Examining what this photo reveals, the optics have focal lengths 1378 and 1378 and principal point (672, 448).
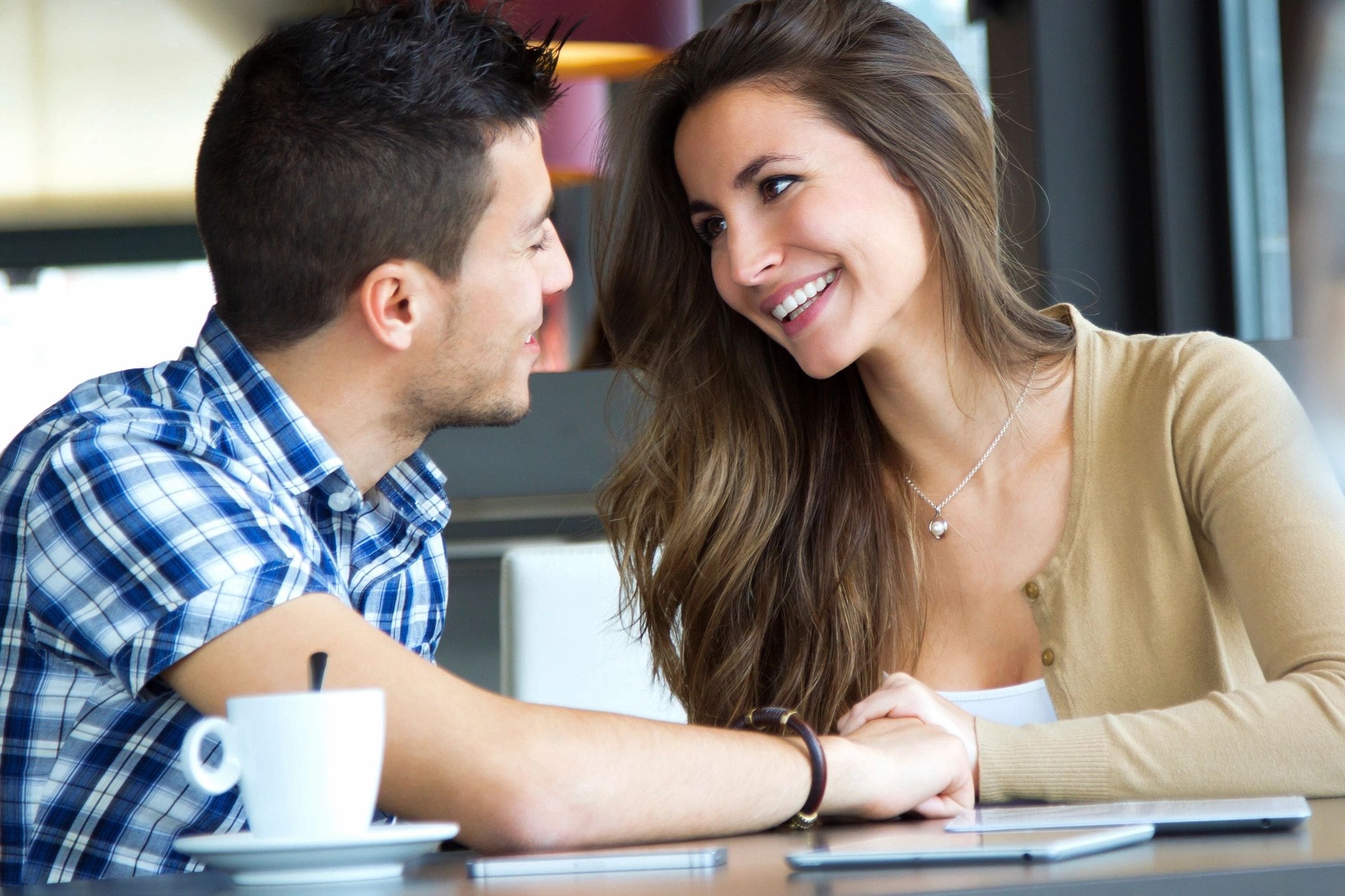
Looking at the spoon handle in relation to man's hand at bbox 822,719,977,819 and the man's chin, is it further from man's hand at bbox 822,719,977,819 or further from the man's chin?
the man's chin

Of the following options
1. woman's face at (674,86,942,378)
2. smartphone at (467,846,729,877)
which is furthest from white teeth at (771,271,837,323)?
smartphone at (467,846,729,877)

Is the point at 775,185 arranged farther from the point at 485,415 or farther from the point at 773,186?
the point at 485,415

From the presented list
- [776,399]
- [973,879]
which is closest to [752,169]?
[776,399]

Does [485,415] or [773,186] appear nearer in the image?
[485,415]

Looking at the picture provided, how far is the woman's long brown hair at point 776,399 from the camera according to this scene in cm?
162

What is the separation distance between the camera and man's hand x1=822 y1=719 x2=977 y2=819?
0.96 meters

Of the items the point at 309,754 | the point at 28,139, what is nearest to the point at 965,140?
the point at 309,754

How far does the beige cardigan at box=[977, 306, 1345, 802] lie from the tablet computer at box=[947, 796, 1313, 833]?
27 cm

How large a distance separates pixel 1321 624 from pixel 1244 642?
32 cm

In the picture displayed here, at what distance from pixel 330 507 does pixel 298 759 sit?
1.68 ft

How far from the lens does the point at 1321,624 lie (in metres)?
1.25

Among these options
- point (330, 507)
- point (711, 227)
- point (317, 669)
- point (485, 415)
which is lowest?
point (317, 669)

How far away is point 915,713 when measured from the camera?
1.15 metres

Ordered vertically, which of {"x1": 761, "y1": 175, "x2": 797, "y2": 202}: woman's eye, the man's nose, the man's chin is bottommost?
the man's chin
